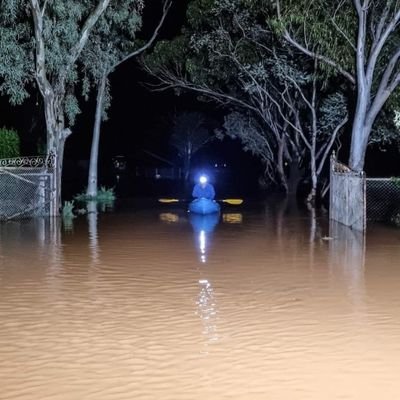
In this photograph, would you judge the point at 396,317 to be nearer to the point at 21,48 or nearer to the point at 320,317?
the point at 320,317

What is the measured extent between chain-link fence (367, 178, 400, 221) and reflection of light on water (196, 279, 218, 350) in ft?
41.2

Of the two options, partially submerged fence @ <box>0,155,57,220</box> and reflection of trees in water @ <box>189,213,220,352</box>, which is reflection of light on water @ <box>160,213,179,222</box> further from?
partially submerged fence @ <box>0,155,57,220</box>

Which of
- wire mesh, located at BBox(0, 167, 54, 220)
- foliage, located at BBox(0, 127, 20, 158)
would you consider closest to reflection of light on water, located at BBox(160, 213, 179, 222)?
wire mesh, located at BBox(0, 167, 54, 220)

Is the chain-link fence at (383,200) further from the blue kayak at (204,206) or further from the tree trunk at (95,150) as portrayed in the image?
the tree trunk at (95,150)

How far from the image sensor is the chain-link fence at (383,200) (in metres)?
23.5

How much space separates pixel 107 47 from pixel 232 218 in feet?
34.2

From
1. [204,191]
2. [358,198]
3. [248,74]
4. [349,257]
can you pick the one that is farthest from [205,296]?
[248,74]

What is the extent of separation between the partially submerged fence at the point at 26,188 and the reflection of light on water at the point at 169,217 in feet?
12.6

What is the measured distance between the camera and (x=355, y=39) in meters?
23.8

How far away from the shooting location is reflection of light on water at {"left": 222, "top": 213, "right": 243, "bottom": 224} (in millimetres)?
23719

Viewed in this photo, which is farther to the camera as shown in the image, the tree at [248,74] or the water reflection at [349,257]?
the tree at [248,74]

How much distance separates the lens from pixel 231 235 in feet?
63.0

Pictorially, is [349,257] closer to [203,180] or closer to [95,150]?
[203,180]

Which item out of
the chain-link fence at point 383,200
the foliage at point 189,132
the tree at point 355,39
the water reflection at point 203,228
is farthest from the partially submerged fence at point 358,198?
the foliage at point 189,132
